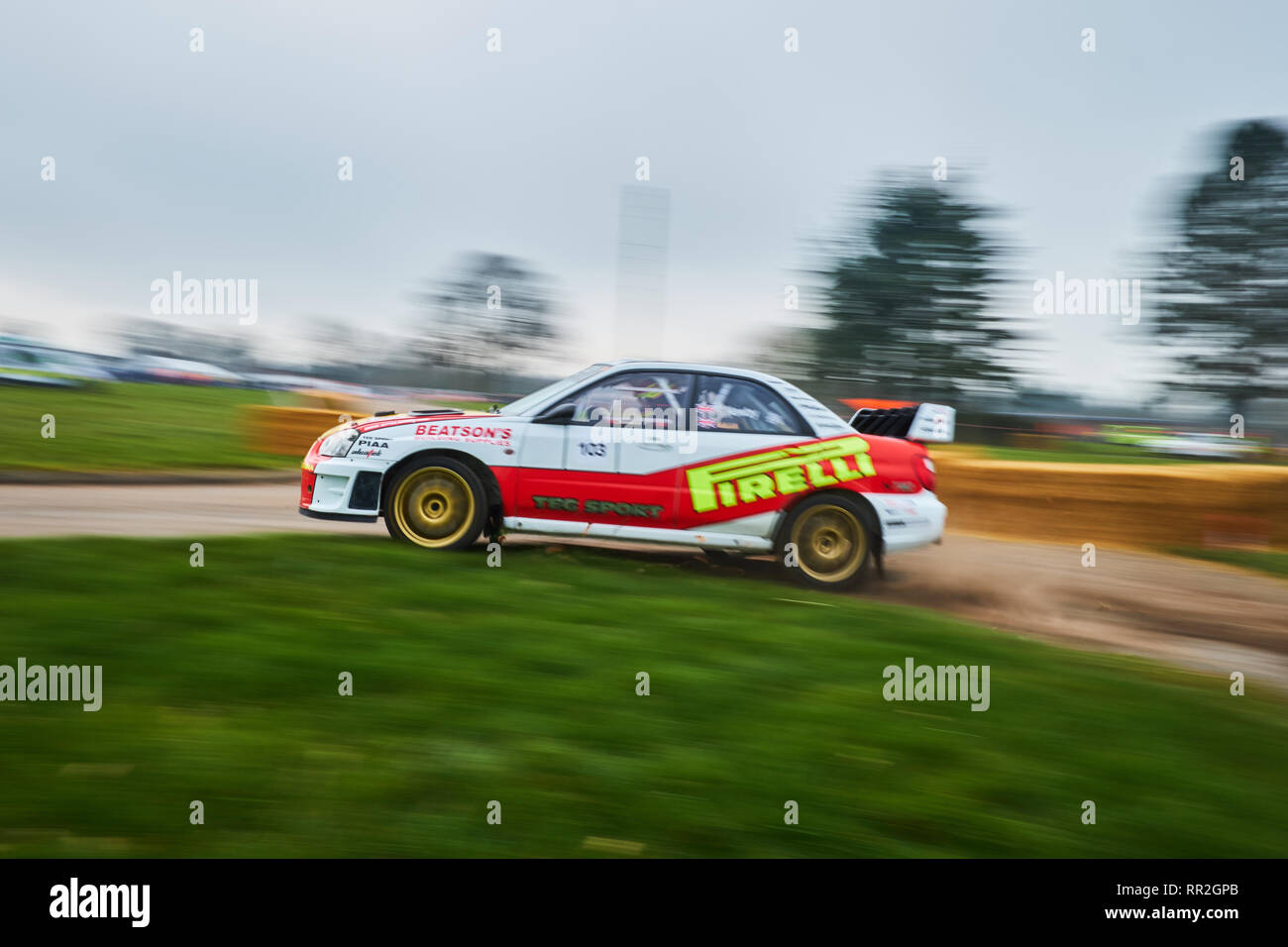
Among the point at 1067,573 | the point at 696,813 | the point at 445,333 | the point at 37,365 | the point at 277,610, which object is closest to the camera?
the point at 696,813

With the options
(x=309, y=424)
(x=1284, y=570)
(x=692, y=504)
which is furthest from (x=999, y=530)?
(x=309, y=424)

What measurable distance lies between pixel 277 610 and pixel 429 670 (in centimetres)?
123

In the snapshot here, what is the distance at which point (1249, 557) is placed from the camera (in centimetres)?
1045

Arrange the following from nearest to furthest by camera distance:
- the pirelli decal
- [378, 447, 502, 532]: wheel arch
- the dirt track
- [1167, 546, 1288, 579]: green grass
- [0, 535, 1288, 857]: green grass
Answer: [0, 535, 1288, 857]: green grass
the dirt track
the pirelli decal
[378, 447, 502, 532]: wheel arch
[1167, 546, 1288, 579]: green grass

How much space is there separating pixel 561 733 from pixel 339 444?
4092mm

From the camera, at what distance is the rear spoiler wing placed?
24.5 ft

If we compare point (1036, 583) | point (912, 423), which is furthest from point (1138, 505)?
point (912, 423)

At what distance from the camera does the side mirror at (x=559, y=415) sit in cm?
702

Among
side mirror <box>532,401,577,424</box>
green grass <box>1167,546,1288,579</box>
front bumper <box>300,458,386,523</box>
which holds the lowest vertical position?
green grass <box>1167,546,1288,579</box>

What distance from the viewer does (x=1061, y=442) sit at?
40.2 m

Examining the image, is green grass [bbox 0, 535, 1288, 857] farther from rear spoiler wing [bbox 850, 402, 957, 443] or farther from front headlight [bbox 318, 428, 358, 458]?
rear spoiler wing [bbox 850, 402, 957, 443]

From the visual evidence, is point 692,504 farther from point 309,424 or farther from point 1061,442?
point 1061,442

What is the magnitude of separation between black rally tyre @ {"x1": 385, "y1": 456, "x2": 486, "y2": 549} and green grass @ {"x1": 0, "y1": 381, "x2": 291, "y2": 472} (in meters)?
6.93

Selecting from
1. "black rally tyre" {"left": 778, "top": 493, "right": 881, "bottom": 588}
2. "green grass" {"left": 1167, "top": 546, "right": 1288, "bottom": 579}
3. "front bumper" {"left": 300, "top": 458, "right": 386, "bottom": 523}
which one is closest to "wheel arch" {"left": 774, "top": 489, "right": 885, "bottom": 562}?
"black rally tyre" {"left": 778, "top": 493, "right": 881, "bottom": 588}
